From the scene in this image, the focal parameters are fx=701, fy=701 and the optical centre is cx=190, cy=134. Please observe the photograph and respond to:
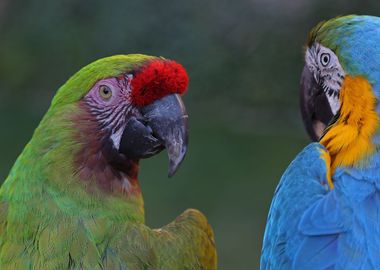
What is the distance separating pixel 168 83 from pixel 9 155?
10.5 ft

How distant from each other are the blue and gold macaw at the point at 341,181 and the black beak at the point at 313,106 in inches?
4.6

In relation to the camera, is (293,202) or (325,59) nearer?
(293,202)

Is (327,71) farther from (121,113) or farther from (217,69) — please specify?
(217,69)

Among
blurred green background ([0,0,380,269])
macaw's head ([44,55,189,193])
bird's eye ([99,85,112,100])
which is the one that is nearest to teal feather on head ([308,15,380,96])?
macaw's head ([44,55,189,193])

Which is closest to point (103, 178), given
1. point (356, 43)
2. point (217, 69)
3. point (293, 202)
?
point (293, 202)

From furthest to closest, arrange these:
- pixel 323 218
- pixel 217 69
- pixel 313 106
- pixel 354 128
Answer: pixel 217 69 → pixel 313 106 → pixel 354 128 → pixel 323 218

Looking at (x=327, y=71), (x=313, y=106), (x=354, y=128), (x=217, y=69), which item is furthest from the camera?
(x=217, y=69)

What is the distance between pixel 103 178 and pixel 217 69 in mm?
2889

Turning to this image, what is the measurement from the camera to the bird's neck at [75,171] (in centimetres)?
162

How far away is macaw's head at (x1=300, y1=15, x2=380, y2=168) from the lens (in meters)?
1.57

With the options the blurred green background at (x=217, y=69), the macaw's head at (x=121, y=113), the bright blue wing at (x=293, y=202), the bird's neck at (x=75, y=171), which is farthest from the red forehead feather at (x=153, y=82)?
the blurred green background at (x=217, y=69)

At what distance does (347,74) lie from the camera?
1.63 meters

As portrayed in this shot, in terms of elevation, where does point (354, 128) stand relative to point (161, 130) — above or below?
above

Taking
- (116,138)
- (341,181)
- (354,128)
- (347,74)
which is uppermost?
(347,74)
